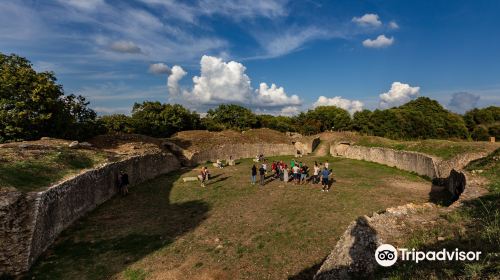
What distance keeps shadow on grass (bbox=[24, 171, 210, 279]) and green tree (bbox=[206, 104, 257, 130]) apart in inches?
2097

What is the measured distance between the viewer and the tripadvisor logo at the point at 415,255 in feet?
24.4

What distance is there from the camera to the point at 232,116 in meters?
76.1

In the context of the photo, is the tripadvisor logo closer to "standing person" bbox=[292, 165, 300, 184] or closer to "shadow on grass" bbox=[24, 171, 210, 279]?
"shadow on grass" bbox=[24, 171, 210, 279]

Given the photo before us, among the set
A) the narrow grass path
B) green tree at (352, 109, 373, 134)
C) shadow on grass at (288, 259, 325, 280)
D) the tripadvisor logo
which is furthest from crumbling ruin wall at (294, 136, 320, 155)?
the tripadvisor logo

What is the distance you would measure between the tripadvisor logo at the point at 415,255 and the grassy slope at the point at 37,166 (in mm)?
14594

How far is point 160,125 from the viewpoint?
5638cm

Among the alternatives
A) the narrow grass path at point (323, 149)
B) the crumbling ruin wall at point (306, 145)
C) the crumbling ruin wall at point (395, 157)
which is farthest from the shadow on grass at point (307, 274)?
the crumbling ruin wall at point (306, 145)

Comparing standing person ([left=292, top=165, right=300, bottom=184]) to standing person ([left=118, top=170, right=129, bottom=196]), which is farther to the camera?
standing person ([left=292, top=165, right=300, bottom=184])

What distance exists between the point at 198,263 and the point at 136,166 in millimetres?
16039

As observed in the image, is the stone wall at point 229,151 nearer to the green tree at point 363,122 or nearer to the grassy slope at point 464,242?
the green tree at point 363,122

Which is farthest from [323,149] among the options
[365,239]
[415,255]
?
[415,255]

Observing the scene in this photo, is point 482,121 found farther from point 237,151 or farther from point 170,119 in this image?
point 170,119

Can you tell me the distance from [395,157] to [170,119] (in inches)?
1552

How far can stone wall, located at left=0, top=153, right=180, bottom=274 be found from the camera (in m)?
11.7
